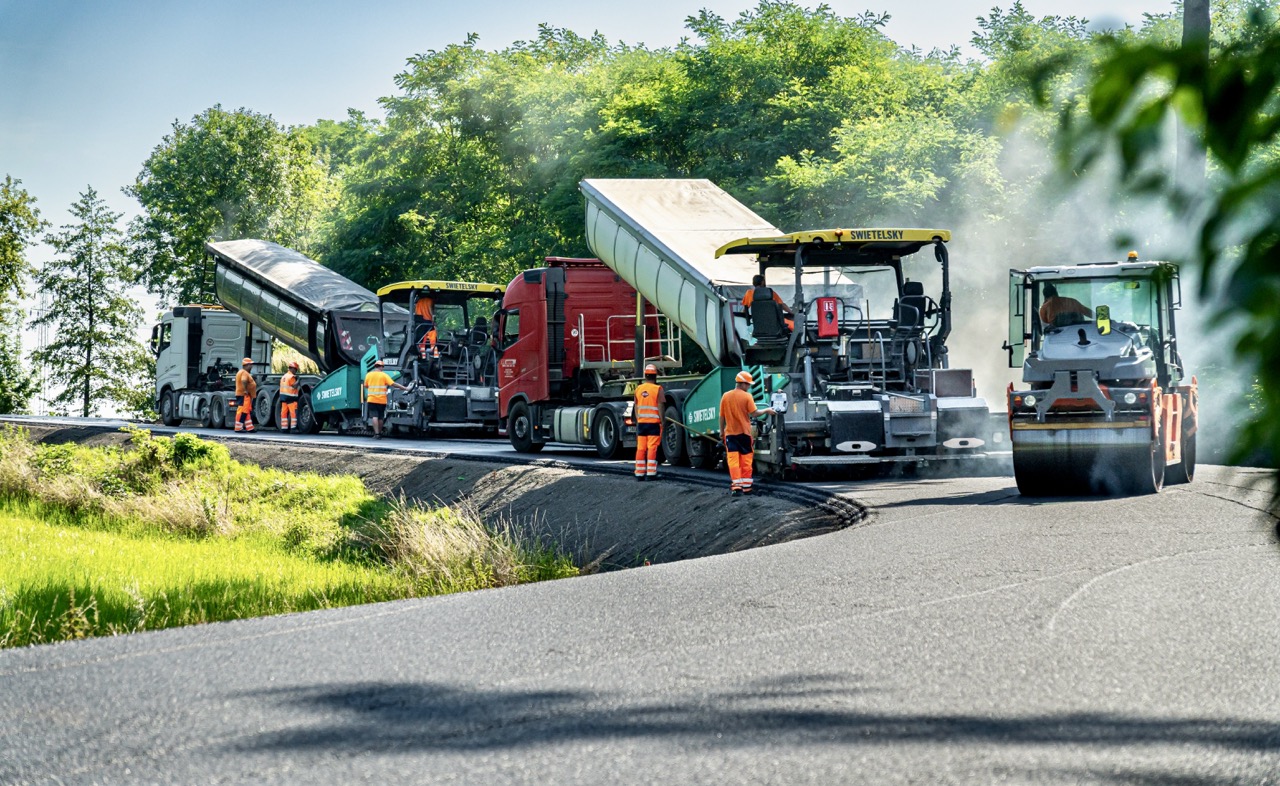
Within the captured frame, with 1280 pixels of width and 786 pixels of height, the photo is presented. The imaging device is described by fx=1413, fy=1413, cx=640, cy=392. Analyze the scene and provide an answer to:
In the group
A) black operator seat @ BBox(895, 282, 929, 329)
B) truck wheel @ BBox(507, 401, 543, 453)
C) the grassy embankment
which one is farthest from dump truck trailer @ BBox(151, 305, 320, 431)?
black operator seat @ BBox(895, 282, 929, 329)

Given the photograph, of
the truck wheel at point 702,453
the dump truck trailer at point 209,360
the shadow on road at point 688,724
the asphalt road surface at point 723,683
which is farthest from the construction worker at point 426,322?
the shadow on road at point 688,724

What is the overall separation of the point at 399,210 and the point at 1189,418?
114 ft

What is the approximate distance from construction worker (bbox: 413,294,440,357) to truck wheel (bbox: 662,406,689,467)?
34.4ft

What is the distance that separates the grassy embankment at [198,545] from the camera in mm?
9828

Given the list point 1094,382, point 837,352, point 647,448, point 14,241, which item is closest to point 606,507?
point 647,448

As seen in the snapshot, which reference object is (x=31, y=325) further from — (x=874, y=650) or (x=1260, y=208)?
(x=1260, y=208)

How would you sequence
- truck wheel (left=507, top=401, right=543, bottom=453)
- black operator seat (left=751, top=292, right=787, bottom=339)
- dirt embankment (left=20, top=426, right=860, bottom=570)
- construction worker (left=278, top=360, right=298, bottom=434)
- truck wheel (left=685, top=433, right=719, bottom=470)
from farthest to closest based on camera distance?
construction worker (left=278, top=360, right=298, bottom=434) → truck wheel (left=507, top=401, right=543, bottom=453) → truck wheel (left=685, top=433, right=719, bottom=470) → black operator seat (left=751, top=292, right=787, bottom=339) → dirt embankment (left=20, top=426, right=860, bottom=570)

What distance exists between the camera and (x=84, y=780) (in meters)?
4.54

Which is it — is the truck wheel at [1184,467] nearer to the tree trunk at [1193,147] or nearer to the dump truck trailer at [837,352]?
the dump truck trailer at [837,352]

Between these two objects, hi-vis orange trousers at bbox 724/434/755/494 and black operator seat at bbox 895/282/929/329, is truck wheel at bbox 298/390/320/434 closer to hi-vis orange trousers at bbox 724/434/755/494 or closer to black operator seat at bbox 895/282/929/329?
black operator seat at bbox 895/282/929/329

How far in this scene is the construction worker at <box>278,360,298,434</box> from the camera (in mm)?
32812

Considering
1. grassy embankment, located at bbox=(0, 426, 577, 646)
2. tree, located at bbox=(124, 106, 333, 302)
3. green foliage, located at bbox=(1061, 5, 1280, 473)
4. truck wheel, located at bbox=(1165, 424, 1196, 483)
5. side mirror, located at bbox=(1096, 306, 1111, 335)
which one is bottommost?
grassy embankment, located at bbox=(0, 426, 577, 646)

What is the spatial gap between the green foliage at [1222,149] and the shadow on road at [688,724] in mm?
3190

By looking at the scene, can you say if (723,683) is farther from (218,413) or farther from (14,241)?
(14,241)
